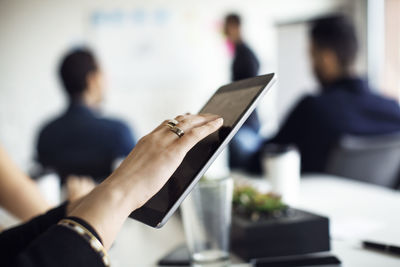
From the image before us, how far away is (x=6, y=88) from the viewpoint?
418 centimetres

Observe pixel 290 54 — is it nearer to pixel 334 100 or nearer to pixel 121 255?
pixel 334 100

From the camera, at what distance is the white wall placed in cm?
420

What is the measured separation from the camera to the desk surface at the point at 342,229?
78cm

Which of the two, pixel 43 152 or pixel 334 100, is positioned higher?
pixel 334 100

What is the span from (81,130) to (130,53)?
8.26 ft

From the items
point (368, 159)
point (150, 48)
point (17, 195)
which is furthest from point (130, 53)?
point (17, 195)

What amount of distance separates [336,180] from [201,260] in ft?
2.70

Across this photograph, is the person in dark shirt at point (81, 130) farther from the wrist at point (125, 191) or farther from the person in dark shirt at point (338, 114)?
the wrist at point (125, 191)

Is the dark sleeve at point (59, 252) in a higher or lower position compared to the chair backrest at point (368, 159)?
higher

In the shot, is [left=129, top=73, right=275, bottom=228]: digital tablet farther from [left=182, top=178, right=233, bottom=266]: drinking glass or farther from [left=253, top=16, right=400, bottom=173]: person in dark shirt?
[left=253, top=16, right=400, bottom=173]: person in dark shirt

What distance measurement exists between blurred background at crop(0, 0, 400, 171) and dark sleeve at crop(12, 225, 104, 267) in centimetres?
397

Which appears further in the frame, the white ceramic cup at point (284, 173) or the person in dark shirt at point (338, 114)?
the person in dark shirt at point (338, 114)

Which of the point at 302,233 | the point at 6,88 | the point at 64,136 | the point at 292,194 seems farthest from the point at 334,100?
the point at 6,88

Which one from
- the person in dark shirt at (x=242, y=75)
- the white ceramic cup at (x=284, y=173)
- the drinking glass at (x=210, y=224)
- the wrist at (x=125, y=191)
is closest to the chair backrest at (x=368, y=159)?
the white ceramic cup at (x=284, y=173)
